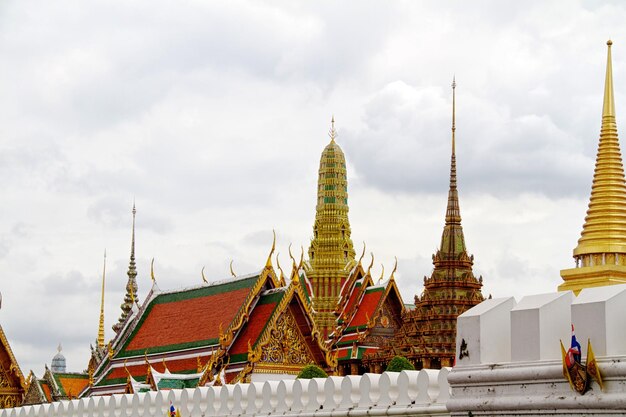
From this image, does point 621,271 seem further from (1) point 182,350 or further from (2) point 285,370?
(1) point 182,350

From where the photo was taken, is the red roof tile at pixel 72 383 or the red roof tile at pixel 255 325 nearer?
the red roof tile at pixel 255 325

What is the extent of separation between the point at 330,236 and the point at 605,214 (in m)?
23.9

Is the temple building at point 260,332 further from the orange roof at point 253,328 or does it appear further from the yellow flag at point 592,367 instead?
the yellow flag at point 592,367

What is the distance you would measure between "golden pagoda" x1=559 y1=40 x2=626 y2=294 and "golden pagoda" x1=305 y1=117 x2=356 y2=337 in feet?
67.6

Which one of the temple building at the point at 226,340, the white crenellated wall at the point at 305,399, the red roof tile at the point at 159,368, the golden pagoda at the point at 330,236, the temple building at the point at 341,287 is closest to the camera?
the white crenellated wall at the point at 305,399

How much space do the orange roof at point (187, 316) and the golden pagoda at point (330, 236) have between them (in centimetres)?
1880

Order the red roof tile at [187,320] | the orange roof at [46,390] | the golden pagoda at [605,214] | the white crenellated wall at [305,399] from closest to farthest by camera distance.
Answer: the white crenellated wall at [305,399]
the red roof tile at [187,320]
the golden pagoda at [605,214]
the orange roof at [46,390]

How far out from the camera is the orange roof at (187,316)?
97.2 feet

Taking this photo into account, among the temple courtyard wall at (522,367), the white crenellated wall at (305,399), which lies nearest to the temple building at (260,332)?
the white crenellated wall at (305,399)

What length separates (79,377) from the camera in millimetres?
38625

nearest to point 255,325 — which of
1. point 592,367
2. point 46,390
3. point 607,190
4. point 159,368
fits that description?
point 159,368

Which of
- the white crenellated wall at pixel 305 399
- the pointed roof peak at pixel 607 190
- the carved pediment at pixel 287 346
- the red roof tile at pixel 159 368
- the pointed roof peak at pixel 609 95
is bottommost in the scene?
the white crenellated wall at pixel 305 399

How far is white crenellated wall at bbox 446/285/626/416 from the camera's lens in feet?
24.6

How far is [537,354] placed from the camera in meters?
7.95
